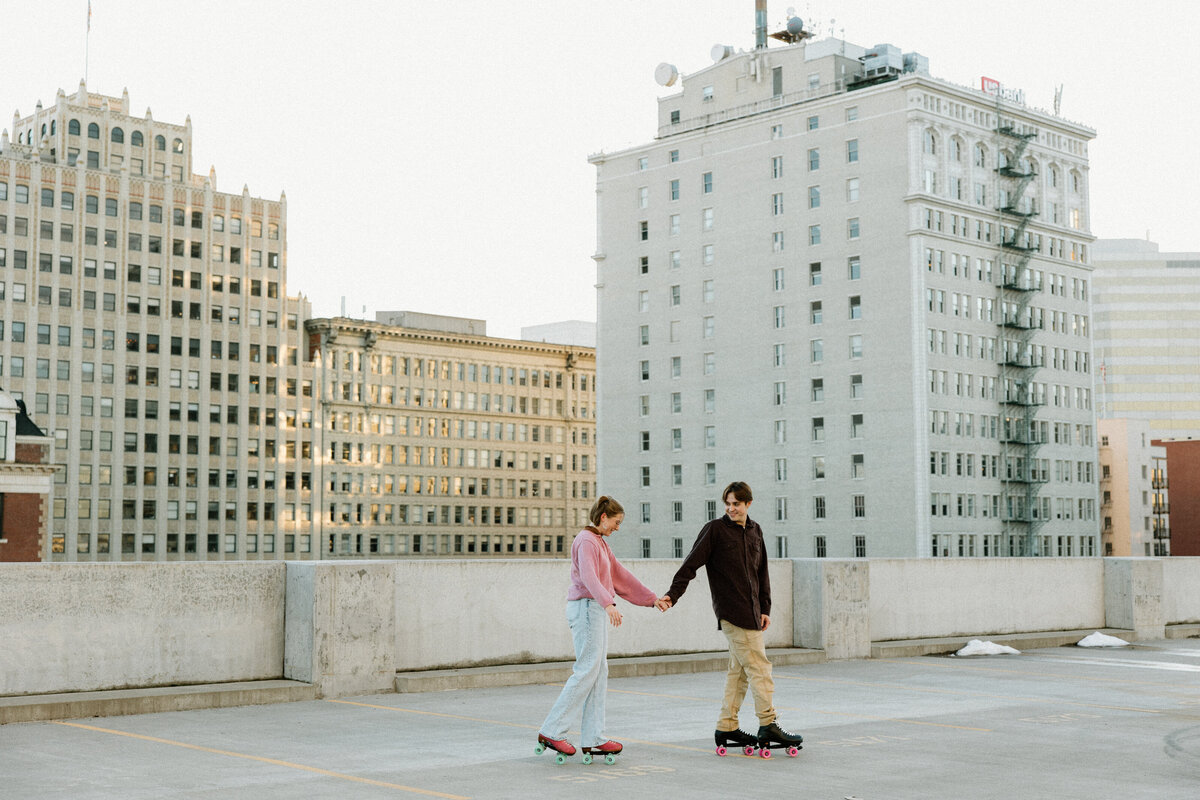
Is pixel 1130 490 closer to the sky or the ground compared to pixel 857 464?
closer to the ground

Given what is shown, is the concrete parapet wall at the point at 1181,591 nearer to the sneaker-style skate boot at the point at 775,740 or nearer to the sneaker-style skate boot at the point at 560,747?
the sneaker-style skate boot at the point at 775,740

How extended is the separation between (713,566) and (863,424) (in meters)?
95.5

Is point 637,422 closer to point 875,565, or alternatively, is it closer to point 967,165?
point 967,165

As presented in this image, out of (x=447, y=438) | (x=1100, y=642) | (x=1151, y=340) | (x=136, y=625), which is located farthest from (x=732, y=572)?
(x=1151, y=340)

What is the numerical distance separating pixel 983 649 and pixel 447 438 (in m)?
132

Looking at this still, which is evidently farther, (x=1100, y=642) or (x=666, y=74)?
(x=666, y=74)

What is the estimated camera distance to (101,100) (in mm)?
139375

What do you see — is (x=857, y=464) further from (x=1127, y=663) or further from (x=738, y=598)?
(x=738, y=598)

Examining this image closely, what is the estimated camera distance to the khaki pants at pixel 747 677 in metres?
12.0

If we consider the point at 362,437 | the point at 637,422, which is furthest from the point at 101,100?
the point at 637,422

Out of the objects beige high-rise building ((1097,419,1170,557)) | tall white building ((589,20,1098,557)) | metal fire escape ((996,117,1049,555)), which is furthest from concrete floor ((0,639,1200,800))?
beige high-rise building ((1097,419,1170,557))

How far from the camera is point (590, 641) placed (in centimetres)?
1163

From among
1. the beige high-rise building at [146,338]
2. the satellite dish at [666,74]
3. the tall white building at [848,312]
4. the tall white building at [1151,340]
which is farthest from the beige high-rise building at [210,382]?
the tall white building at [1151,340]

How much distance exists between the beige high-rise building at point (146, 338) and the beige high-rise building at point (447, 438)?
4.55 metres
